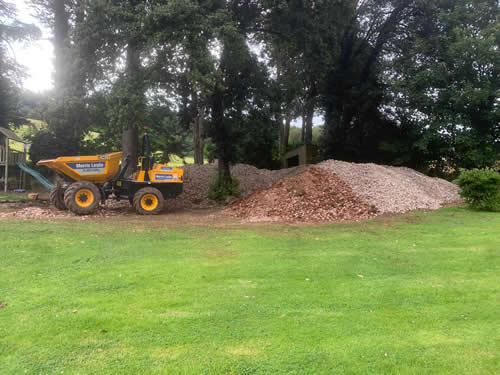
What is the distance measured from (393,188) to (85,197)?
32.3ft

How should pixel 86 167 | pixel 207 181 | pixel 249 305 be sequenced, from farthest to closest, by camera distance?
pixel 207 181 < pixel 86 167 < pixel 249 305

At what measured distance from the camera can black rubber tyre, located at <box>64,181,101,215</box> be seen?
11.6 m

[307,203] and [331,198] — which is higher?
[331,198]

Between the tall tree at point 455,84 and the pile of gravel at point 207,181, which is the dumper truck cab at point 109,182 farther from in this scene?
the tall tree at point 455,84

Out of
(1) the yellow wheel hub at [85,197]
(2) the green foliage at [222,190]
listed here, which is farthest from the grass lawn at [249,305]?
(2) the green foliage at [222,190]

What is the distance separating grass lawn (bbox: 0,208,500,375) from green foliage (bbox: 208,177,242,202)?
8843mm

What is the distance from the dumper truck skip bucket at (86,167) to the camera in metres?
12.1

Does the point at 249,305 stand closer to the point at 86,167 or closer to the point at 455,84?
the point at 86,167

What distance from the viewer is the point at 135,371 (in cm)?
317

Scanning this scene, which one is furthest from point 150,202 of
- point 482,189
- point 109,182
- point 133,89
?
point 482,189

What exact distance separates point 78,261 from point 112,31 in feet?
29.1

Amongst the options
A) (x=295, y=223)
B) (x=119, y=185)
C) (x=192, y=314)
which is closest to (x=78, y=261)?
(x=192, y=314)

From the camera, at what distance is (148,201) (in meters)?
12.7

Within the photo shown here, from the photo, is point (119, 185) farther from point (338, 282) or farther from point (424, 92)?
point (424, 92)
